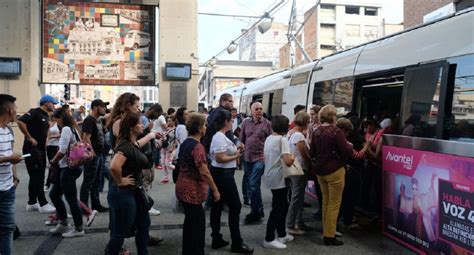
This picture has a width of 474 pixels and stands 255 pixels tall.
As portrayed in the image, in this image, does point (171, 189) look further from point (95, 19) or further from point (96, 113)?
point (95, 19)

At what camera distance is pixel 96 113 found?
6.36 metres

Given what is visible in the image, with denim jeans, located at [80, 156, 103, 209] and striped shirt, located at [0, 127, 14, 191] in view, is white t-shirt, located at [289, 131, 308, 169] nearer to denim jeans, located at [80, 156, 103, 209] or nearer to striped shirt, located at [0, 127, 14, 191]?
denim jeans, located at [80, 156, 103, 209]

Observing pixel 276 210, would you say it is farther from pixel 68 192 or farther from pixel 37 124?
pixel 37 124

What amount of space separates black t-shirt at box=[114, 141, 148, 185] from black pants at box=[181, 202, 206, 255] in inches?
24.1

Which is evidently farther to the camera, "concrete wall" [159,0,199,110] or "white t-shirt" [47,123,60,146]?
"concrete wall" [159,0,199,110]

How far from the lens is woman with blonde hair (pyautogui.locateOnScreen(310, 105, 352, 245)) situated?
5.21 metres

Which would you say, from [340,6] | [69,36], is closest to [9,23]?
[69,36]

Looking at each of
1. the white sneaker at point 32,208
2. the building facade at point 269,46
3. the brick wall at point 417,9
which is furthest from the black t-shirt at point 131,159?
the building facade at point 269,46

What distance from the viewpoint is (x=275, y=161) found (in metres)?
5.23

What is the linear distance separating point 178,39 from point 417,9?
50.8ft

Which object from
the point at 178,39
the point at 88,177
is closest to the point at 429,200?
the point at 88,177

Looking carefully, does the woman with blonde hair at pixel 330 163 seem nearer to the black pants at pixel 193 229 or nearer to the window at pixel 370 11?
the black pants at pixel 193 229

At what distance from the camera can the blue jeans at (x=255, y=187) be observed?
6.44m

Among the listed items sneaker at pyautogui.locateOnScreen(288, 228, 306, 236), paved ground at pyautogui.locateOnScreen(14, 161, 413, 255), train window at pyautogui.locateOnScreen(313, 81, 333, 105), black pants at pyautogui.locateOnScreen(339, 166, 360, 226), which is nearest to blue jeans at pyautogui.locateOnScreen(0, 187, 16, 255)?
paved ground at pyautogui.locateOnScreen(14, 161, 413, 255)
